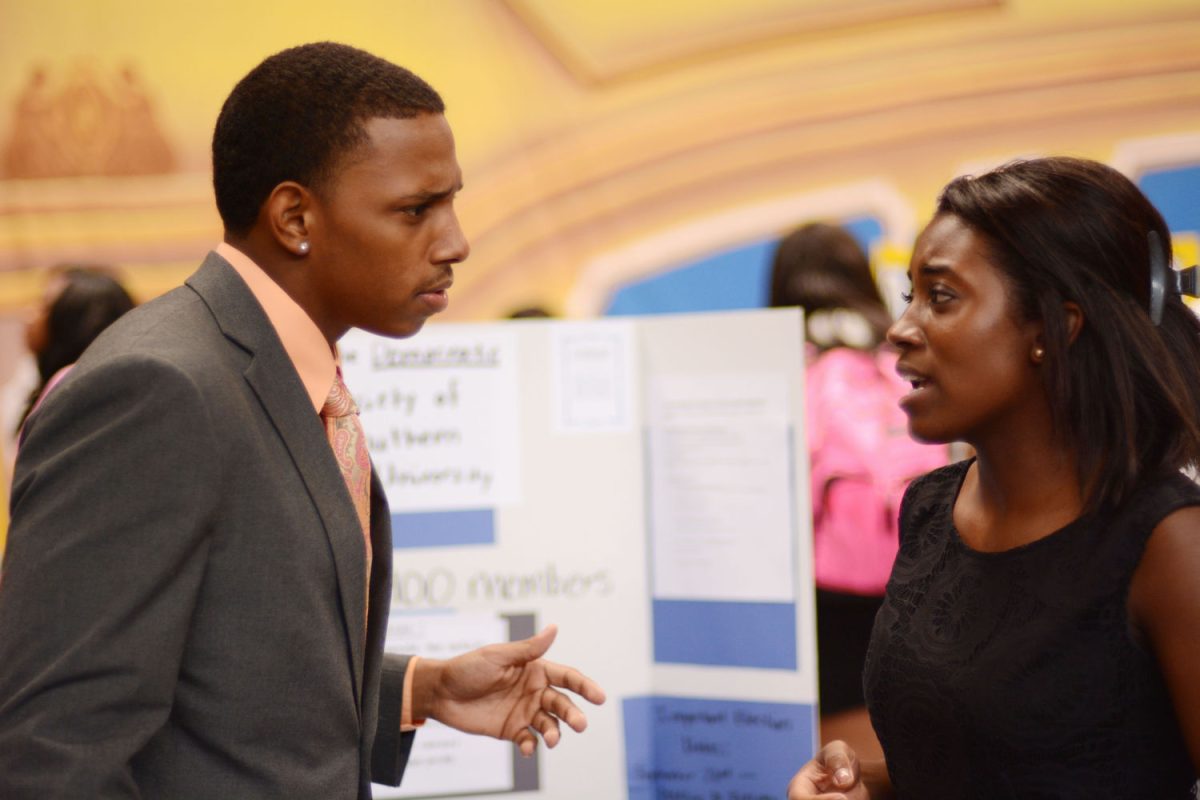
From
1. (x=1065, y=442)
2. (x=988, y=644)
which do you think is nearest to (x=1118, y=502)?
(x=1065, y=442)

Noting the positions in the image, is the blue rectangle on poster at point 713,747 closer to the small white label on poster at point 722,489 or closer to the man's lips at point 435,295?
the small white label on poster at point 722,489

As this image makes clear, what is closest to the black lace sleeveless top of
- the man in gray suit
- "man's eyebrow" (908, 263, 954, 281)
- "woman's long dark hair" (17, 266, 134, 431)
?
"man's eyebrow" (908, 263, 954, 281)

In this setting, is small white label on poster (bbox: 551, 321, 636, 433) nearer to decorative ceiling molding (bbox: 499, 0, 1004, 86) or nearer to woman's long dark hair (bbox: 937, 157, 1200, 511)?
woman's long dark hair (bbox: 937, 157, 1200, 511)

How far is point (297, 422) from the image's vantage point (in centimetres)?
132

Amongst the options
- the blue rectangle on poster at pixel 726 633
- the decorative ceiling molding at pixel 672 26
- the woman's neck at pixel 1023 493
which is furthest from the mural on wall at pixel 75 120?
the woman's neck at pixel 1023 493

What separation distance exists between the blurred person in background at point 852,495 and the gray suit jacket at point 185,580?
1.76m

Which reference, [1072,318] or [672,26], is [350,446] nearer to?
[1072,318]

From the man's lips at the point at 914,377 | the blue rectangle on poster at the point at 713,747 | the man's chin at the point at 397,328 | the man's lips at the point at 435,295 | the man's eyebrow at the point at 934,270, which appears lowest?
the blue rectangle on poster at the point at 713,747

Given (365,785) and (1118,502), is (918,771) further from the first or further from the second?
(365,785)

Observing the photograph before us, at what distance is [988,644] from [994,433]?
0.26 m

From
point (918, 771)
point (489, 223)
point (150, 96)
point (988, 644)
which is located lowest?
point (918, 771)

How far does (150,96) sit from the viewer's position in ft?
14.4

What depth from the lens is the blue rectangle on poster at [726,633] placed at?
2479 millimetres

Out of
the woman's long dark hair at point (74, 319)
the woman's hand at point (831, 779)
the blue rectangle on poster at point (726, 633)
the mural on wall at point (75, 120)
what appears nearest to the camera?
the woman's hand at point (831, 779)
